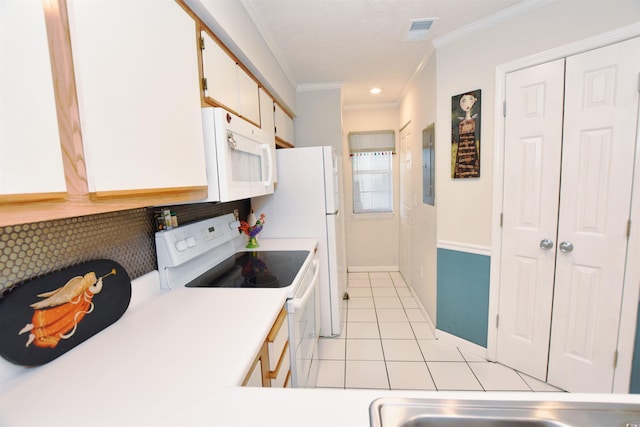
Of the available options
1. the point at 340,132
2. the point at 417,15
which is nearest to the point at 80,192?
the point at 417,15

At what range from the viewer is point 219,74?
4.54ft

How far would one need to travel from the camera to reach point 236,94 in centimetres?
159

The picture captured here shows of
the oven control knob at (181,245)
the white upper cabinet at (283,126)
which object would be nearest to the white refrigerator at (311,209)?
the white upper cabinet at (283,126)

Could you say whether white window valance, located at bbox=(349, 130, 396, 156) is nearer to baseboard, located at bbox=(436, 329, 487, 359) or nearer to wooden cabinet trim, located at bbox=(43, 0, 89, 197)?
baseboard, located at bbox=(436, 329, 487, 359)

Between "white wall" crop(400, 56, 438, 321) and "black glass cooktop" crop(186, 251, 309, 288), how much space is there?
4.29 ft

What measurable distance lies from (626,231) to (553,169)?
0.48 meters

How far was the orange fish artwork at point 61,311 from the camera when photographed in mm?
807

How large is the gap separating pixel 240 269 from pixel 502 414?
1425 millimetres

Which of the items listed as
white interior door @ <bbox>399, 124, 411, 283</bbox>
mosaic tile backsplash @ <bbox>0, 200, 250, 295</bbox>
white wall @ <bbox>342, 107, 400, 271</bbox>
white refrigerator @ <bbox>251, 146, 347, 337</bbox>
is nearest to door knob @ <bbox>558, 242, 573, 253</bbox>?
white refrigerator @ <bbox>251, 146, 347, 337</bbox>

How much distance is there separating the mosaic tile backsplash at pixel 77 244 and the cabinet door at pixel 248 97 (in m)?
0.71

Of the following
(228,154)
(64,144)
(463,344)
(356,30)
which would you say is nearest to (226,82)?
(228,154)

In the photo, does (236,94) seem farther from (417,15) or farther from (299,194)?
(417,15)

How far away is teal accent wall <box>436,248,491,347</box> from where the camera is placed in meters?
2.13

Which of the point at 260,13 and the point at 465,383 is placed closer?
the point at 260,13
